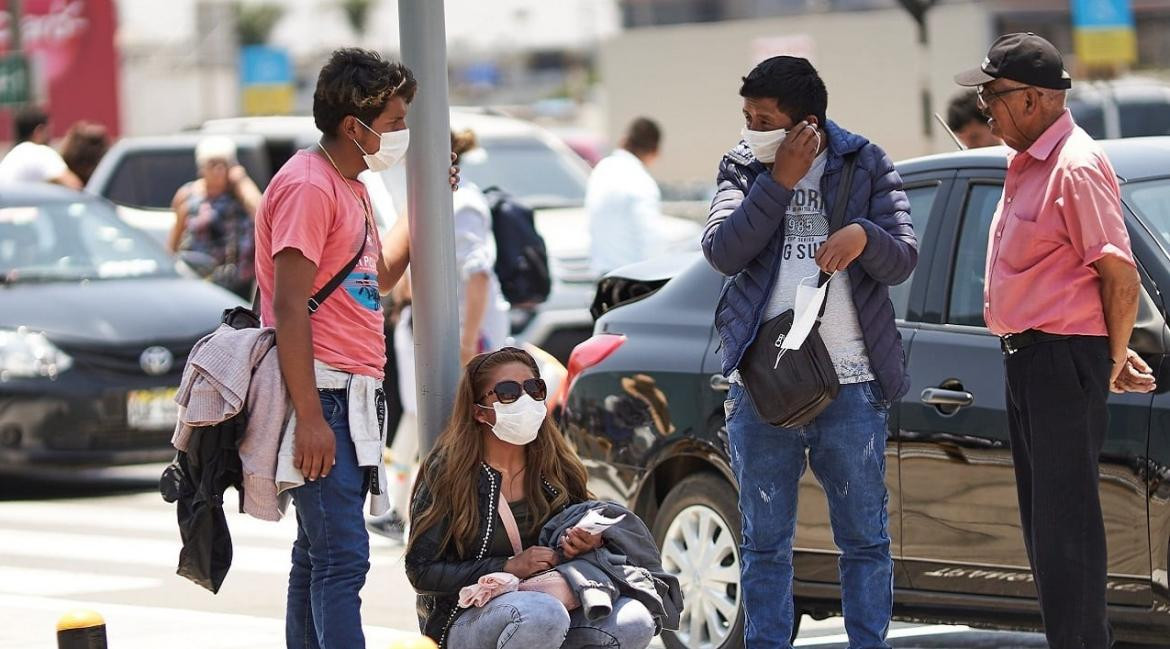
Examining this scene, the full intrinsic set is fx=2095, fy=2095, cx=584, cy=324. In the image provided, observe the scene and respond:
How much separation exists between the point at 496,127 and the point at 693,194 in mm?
22349

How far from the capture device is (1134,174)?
631 cm

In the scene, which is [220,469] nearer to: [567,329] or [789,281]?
[789,281]

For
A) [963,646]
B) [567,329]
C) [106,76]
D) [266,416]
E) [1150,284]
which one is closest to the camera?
[266,416]

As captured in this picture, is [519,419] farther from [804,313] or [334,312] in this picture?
[804,313]

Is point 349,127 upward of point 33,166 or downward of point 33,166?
upward

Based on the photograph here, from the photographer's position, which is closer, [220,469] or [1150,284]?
[220,469]

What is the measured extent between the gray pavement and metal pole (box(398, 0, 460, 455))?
193 cm

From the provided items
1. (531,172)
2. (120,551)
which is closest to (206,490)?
(120,551)

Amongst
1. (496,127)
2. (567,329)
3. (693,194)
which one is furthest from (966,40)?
(567,329)

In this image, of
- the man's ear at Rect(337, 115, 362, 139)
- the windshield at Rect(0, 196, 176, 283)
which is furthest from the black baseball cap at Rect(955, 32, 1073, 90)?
the windshield at Rect(0, 196, 176, 283)

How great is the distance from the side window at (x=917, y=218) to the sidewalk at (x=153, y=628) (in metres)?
2.12

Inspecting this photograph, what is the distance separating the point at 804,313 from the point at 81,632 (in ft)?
6.71

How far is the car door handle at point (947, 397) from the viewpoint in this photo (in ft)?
20.6

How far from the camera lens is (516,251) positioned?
10.4 meters
